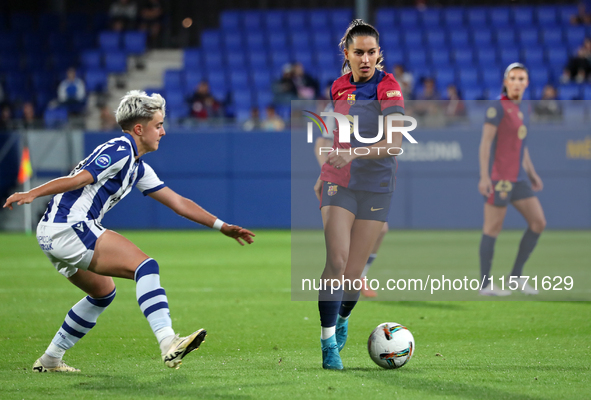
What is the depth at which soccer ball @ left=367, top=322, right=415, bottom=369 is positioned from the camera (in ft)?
16.6

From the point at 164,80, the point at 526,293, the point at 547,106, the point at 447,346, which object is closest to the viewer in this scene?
the point at 447,346

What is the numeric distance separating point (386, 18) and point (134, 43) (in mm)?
7900

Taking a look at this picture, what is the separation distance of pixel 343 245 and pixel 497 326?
2476mm

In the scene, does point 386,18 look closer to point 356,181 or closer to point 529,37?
point 529,37

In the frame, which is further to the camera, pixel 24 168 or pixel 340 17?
pixel 340 17

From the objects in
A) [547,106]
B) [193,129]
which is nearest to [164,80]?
[193,129]

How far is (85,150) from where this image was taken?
1939 centimetres

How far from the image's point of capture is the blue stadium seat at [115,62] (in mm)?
23469

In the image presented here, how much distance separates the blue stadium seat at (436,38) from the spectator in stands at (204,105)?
709 cm

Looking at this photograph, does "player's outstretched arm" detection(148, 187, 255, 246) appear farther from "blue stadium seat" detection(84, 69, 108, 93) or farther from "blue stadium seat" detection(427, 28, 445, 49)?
"blue stadium seat" detection(427, 28, 445, 49)

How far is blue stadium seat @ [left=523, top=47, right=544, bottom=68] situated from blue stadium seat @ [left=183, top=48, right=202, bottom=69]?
378 inches

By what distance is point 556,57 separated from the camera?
2189 centimetres

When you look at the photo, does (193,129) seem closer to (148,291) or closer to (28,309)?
(28,309)

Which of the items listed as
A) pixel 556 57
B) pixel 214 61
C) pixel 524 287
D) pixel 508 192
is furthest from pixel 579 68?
pixel 508 192
